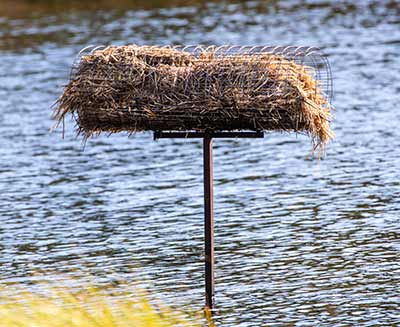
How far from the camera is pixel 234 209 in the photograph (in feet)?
60.0

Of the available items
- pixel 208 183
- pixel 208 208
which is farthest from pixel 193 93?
pixel 208 208

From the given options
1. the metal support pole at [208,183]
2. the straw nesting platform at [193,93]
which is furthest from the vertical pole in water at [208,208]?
the straw nesting platform at [193,93]

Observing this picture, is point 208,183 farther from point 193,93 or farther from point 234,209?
point 234,209

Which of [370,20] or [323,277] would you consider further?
[370,20]

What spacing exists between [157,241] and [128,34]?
22.3 metres

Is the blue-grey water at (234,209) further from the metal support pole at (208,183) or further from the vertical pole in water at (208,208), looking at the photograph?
the vertical pole in water at (208,208)

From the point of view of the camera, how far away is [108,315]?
787 centimetres

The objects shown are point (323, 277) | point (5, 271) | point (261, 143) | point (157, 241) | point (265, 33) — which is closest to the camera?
point (323, 277)

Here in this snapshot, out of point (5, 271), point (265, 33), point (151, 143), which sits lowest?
point (5, 271)

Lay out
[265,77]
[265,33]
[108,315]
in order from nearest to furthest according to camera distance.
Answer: [108,315] → [265,77] → [265,33]

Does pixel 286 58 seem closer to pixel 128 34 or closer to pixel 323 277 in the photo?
pixel 323 277

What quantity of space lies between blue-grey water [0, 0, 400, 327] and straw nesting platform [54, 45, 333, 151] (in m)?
2.28

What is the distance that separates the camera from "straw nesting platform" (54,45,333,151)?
12180mm

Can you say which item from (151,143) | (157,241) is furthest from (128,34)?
(157,241)
